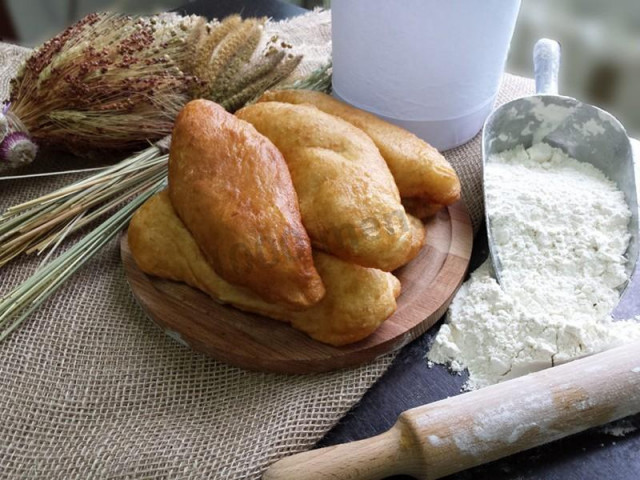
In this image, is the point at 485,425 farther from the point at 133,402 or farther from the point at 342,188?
the point at 133,402

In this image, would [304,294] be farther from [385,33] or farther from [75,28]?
[75,28]

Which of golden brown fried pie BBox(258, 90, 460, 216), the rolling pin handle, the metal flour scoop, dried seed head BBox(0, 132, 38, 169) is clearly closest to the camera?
the rolling pin handle

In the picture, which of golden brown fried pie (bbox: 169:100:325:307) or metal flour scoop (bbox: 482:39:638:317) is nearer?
golden brown fried pie (bbox: 169:100:325:307)

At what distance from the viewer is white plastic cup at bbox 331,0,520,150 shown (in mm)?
1134

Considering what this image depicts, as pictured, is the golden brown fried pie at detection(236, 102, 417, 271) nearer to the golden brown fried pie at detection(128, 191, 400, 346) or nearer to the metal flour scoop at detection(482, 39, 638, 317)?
the golden brown fried pie at detection(128, 191, 400, 346)

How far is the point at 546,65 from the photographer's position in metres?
1.35

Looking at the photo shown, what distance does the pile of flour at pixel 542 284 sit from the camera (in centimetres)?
94

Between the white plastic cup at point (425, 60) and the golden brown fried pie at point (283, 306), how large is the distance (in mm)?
458

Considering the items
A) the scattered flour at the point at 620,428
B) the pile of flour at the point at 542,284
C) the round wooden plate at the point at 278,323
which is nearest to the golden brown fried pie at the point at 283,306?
the round wooden plate at the point at 278,323

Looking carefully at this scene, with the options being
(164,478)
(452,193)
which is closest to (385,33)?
(452,193)

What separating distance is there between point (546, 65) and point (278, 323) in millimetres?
829

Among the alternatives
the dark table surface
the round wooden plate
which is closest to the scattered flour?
the dark table surface

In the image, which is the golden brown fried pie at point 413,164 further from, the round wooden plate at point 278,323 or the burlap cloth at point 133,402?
the burlap cloth at point 133,402

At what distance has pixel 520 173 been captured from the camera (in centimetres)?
121
